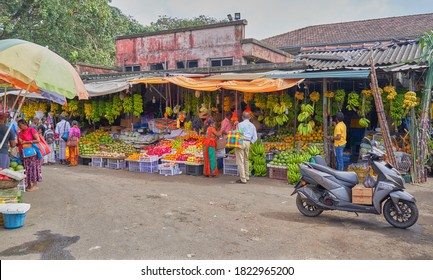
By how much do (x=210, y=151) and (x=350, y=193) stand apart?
5.01 meters

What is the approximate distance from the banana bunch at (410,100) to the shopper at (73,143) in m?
10.1

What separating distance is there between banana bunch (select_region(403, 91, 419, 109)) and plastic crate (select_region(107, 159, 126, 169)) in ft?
27.8

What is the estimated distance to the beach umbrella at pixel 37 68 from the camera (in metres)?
5.33

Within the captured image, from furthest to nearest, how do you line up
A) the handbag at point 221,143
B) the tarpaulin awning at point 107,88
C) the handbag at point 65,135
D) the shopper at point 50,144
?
the shopper at point 50,144, the handbag at point 65,135, the tarpaulin awning at point 107,88, the handbag at point 221,143

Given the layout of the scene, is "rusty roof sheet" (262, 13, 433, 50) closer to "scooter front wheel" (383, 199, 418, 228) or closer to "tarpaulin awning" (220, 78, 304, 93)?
"tarpaulin awning" (220, 78, 304, 93)

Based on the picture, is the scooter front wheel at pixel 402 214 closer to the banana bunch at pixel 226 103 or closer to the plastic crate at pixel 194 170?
the plastic crate at pixel 194 170

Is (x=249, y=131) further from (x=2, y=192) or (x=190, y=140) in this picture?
(x=2, y=192)

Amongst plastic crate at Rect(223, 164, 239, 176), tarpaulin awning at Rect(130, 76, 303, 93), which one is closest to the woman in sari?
plastic crate at Rect(223, 164, 239, 176)

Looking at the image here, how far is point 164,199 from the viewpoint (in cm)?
782

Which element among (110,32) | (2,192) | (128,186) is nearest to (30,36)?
(110,32)

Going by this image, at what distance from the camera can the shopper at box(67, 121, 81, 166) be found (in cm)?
1274

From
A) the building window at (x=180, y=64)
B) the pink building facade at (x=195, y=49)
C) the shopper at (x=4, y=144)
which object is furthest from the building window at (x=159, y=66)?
the shopper at (x=4, y=144)

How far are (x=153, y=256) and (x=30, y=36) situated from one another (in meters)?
19.6

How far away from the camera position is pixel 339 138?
967cm
